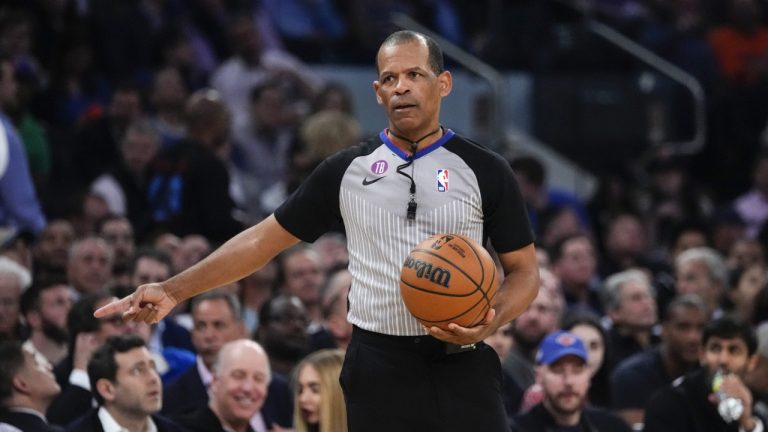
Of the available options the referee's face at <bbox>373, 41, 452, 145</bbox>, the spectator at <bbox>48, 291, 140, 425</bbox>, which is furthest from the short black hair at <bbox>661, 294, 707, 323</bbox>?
the referee's face at <bbox>373, 41, 452, 145</bbox>

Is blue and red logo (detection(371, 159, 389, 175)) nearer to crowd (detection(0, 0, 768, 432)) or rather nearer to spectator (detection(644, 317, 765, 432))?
crowd (detection(0, 0, 768, 432))

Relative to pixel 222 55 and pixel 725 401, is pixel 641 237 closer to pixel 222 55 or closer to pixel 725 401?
pixel 222 55

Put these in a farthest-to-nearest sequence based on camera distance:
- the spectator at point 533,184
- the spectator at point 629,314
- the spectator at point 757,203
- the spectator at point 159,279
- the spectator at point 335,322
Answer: the spectator at point 757,203
the spectator at point 533,184
the spectator at point 629,314
the spectator at point 159,279
the spectator at point 335,322

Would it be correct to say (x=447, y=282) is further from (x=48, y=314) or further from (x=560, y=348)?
(x=48, y=314)

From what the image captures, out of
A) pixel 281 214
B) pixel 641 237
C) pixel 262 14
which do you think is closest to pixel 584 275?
pixel 641 237

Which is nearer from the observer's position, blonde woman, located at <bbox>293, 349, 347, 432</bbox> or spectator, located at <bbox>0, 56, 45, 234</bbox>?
blonde woman, located at <bbox>293, 349, 347, 432</bbox>

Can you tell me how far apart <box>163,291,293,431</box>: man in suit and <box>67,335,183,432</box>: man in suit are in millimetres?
600

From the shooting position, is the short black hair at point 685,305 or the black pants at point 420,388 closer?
the black pants at point 420,388

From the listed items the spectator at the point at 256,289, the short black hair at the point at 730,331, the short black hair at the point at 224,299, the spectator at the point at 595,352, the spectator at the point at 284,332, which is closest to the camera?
the short black hair at the point at 730,331

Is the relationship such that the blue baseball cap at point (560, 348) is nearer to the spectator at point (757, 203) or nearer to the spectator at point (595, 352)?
the spectator at point (595, 352)

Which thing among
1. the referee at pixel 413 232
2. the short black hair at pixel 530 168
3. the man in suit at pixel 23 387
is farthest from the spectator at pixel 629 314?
the referee at pixel 413 232

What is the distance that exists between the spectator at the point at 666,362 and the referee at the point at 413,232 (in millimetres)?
4694

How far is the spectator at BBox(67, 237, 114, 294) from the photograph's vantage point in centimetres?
955

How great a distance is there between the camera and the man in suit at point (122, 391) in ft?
23.4
